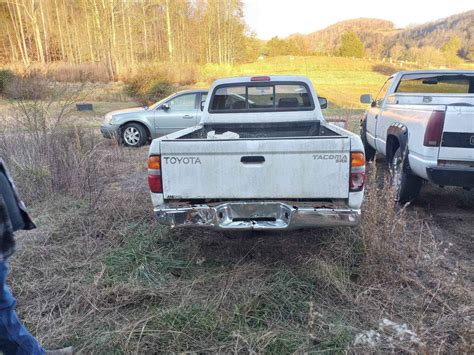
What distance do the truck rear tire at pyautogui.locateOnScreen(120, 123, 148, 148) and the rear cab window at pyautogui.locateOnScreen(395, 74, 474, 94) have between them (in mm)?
6278

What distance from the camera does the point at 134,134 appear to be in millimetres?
9453

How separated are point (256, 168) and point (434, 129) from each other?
7.90ft

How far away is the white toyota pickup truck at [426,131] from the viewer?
13.0 feet

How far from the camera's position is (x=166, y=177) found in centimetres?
299

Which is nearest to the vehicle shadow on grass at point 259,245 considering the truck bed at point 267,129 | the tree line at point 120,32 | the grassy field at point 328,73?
the truck bed at point 267,129

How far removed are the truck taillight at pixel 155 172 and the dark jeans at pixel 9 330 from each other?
127cm

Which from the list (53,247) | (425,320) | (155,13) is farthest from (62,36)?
(425,320)

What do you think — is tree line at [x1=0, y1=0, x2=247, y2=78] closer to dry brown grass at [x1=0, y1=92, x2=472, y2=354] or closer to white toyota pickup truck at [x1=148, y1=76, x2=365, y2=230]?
dry brown grass at [x1=0, y1=92, x2=472, y2=354]

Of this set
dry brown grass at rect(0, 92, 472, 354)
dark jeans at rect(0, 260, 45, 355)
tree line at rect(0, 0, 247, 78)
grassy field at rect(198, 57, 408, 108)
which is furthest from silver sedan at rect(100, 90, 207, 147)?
tree line at rect(0, 0, 247, 78)

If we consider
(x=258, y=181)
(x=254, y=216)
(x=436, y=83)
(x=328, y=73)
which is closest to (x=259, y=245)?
(x=254, y=216)

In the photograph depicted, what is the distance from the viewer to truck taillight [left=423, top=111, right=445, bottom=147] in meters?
3.98

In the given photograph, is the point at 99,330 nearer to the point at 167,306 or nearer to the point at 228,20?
the point at 167,306

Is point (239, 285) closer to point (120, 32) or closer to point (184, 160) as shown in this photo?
point (184, 160)

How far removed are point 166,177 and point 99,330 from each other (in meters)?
1.27
